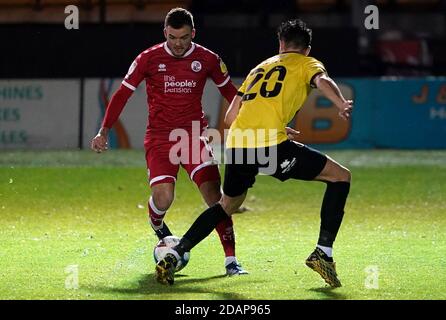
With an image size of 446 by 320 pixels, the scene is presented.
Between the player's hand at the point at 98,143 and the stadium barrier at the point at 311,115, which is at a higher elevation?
the player's hand at the point at 98,143

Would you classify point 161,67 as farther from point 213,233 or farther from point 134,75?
point 213,233

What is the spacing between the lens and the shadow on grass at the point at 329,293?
7.32 metres

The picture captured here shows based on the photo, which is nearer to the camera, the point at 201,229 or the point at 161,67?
the point at 201,229

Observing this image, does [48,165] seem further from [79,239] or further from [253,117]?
[253,117]

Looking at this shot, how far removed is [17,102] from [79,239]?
7.69 meters

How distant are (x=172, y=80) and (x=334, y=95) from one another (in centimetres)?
170

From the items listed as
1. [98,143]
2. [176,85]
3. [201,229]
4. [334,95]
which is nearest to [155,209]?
[98,143]

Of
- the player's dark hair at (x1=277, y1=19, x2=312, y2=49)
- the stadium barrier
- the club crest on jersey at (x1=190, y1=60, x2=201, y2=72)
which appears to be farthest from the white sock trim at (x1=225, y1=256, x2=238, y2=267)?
the stadium barrier

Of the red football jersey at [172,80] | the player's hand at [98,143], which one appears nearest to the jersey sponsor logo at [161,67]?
the red football jersey at [172,80]

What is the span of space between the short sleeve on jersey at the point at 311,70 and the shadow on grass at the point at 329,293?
1.39 meters

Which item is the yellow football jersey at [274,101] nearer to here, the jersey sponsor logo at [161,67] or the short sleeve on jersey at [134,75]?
the jersey sponsor logo at [161,67]

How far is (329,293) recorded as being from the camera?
747 centimetres

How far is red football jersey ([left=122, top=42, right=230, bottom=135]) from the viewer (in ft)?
28.4
